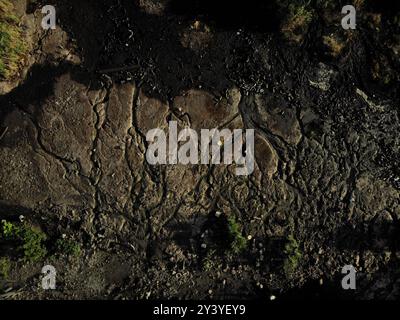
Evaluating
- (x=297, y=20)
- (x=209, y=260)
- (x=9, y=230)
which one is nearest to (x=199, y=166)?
(x=209, y=260)

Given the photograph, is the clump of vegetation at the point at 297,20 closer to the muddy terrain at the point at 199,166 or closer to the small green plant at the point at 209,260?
the muddy terrain at the point at 199,166

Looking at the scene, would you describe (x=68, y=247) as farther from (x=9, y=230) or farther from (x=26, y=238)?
(x=9, y=230)

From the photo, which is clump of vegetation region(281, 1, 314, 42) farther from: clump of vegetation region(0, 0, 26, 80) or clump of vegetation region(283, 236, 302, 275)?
clump of vegetation region(0, 0, 26, 80)

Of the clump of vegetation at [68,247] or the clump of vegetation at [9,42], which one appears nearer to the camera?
the clump of vegetation at [9,42]

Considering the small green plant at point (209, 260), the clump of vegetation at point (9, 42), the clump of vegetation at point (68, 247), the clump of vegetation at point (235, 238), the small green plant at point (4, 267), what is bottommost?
the small green plant at point (4, 267)

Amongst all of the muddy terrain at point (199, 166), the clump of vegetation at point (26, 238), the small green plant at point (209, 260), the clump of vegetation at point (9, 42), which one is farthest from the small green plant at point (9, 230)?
the small green plant at point (209, 260)

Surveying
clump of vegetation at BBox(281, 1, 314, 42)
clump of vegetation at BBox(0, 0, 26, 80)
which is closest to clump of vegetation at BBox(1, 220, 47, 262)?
clump of vegetation at BBox(0, 0, 26, 80)
